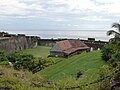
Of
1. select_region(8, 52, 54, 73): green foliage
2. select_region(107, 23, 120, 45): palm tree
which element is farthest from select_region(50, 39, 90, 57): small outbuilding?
select_region(107, 23, 120, 45): palm tree

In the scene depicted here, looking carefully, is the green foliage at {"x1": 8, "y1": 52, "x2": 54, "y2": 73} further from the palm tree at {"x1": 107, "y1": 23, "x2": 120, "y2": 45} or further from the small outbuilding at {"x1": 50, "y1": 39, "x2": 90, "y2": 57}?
the palm tree at {"x1": 107, "y1": 23, "x2": 120, "y2": 45}

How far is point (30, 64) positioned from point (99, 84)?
19571 mm

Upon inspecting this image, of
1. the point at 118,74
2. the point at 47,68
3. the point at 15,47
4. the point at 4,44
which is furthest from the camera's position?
the point at 15,47

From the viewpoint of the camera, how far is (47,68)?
32.2m

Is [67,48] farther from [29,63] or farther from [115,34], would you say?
[115,34]

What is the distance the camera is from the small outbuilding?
41531 mm

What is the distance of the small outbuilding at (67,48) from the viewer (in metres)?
41.5

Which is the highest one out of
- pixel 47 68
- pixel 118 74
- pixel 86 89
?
pixel 118 74

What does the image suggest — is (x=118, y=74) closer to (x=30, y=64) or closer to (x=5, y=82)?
(x=5, y=82)

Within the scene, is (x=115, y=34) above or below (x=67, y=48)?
above

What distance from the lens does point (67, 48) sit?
144 feet

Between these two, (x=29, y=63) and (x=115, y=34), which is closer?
(x=115, y=34)

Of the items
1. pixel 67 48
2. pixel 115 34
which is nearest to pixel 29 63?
Answer: pixel 67 48

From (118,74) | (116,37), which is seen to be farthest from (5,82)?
(116,37)
